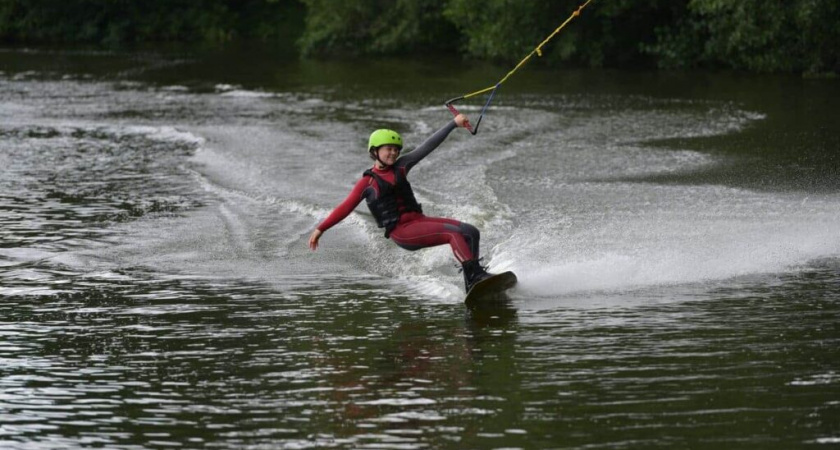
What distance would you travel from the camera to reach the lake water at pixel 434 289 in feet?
21.2

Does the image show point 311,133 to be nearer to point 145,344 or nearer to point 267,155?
point 267,155

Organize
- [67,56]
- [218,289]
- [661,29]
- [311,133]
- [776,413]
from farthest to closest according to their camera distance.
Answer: [67,56] → [661,29] → [311,133] → [218,289] → [776,413]

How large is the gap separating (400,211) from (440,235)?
1.48 ft

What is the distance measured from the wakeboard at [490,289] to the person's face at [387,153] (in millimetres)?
1297

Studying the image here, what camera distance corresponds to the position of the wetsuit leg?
9460 mm

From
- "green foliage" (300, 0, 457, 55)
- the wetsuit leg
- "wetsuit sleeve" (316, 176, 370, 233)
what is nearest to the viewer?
the wetsuit leg

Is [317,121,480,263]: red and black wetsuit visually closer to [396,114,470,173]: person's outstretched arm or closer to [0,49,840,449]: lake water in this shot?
[396,114,470,173]: person's outstretched arm

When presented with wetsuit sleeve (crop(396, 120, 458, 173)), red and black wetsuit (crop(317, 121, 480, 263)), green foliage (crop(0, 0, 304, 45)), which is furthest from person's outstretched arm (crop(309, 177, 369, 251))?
green foliage (crop(0, 0, 304, 45))

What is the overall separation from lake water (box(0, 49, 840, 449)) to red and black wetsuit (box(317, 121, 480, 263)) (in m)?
0.43

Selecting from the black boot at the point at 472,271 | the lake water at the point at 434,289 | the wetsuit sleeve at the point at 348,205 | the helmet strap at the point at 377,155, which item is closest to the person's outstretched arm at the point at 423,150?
the helmet strap at the point at 377,155

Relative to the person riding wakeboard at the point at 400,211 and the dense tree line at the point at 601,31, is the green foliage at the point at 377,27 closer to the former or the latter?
the dense tree line at the point at 601,31

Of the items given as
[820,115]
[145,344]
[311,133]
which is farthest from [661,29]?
[145,344]

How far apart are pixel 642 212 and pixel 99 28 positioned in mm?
39520

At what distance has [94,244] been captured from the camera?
1210cm
